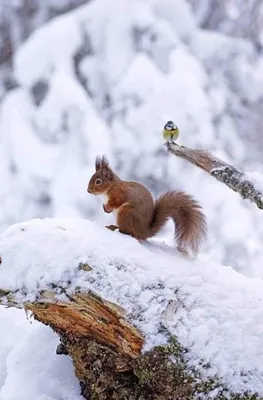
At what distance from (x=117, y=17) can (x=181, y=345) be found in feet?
6.14

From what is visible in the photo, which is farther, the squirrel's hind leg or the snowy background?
the snowy background

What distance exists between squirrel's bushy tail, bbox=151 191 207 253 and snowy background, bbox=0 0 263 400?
1.30m

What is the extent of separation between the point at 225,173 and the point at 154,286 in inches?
16.8

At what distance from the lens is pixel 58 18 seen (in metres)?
2.90

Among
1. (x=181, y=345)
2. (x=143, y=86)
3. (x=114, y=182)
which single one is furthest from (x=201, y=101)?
(x=181, y=345)

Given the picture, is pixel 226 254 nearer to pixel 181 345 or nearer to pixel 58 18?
pixel 58 18

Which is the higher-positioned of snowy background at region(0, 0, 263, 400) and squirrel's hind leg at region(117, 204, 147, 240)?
snowy background at region(0, 0, 263, 400)

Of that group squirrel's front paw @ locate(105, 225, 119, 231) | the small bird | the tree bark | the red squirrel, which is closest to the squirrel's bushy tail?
the red squirrel

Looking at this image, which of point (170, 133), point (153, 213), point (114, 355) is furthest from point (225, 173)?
point (114, 355)

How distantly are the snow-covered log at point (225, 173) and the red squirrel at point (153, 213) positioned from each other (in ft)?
0.38

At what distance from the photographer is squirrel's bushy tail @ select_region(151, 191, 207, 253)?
→ 1.80m

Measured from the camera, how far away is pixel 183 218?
1.80 m

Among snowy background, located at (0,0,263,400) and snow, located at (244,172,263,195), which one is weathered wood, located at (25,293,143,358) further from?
snowy background, located at (0,0,263,400)

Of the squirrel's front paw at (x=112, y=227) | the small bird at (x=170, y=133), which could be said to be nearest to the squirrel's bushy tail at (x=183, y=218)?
the squirrel's front paw at (x=112, y=227)
